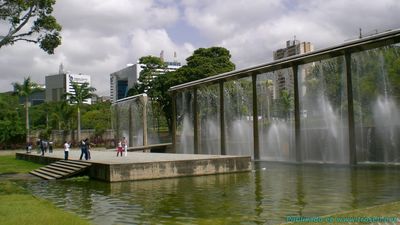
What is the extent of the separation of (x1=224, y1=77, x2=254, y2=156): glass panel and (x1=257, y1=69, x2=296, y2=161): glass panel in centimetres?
165

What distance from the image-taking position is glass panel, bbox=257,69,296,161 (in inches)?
1329

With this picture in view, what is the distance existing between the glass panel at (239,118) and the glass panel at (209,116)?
53.3 inches

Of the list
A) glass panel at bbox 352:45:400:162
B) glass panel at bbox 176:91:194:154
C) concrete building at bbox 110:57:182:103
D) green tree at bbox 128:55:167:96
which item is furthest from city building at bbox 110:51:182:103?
glass panel at bbox 352:45:400:162

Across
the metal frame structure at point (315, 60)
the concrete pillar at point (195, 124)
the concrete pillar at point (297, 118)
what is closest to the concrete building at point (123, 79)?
the concrete pillar at point (195, 124)

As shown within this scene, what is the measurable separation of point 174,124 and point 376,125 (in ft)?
69.3

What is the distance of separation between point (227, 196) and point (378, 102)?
16402 mm

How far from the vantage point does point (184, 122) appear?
4712cm

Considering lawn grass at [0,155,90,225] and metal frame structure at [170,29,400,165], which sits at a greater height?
metal frame structure at [170,29,400,165]

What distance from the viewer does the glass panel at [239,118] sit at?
3841cm

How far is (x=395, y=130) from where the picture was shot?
1035 inches

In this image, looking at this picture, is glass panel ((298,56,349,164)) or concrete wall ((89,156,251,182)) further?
glass panel ((298,56,349,164))

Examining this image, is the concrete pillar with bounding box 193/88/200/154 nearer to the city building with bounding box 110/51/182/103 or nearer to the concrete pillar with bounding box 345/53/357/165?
the concrete pillar with bounding box 345/53/357/165

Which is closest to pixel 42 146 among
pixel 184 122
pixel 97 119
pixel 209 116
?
pixel 184 122

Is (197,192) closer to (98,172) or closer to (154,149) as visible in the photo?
(98,172)
